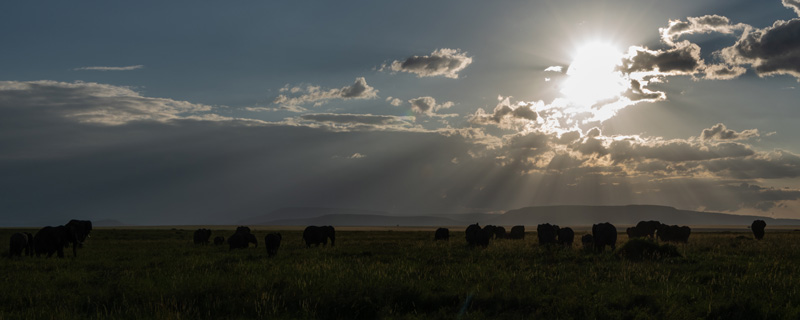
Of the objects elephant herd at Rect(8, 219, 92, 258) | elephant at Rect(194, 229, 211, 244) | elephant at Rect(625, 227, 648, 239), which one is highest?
elephant herd at Rect(8, 219, 92, 258)

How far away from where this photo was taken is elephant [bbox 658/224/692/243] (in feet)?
179

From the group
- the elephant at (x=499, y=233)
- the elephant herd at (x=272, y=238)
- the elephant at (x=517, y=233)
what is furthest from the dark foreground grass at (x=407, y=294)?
the elephant at (x=499, y=233)

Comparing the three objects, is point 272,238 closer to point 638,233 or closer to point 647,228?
point 638,233

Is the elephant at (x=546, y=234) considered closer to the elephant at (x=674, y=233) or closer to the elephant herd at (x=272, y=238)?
the elephant at (x=674, y=233)

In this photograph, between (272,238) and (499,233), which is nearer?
(272,238)

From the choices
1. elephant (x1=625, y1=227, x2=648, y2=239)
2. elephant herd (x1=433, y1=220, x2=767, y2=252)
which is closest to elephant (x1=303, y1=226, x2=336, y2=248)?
elephant herd (x1=433, y1=220, x2=767, y2=252)

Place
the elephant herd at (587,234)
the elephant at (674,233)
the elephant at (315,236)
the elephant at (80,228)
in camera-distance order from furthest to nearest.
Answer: the elephant at (674,233) < the elephant at (315,236) < the elephant herd at (587,234) < the elephant at (80,228)

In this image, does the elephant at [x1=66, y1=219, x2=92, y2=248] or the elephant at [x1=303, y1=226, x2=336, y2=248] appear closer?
the elephant at [x1=66, y1=219, x2=92, y2=248]

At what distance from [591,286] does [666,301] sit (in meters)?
2.85

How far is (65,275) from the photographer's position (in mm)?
20469

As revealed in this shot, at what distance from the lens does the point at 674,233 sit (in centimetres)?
5653

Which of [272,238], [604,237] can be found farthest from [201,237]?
[604,237]

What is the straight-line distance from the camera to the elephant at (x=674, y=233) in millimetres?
54688

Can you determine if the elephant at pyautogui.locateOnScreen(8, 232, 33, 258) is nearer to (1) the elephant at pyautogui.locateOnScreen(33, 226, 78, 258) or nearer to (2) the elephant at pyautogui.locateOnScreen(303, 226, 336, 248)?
(1) the elephant at pyautogui.locateOnScreen(33, 226, 78, 258)
